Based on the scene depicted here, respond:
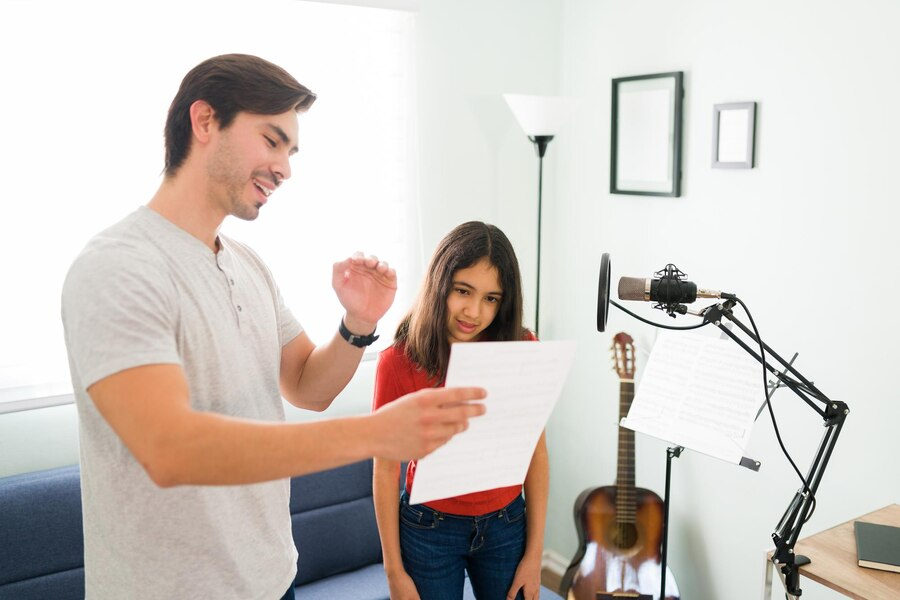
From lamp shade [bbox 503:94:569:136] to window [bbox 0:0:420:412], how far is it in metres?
0.41

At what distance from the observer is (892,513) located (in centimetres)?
193

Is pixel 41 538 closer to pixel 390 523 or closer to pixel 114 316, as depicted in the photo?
pixel 390 523

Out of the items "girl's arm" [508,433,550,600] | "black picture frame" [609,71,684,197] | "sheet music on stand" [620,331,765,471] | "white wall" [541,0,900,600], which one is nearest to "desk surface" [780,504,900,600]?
"sheet music on stand" [620,331,765,471]

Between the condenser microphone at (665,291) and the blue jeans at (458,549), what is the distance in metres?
0.58

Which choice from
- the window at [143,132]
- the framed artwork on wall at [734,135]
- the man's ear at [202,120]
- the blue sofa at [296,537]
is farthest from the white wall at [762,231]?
the man's ear at [202,120]

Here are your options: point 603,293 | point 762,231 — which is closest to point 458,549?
point 603,293

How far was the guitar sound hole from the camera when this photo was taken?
258cm

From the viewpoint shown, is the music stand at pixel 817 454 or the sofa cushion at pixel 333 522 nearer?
the music stand at pixel 817 454

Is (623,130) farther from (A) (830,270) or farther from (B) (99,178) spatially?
(B) (99,178)

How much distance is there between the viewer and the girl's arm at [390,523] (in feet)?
5.71

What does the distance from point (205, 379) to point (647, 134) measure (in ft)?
6.64

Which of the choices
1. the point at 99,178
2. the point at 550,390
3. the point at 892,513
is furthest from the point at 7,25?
the point at 892,513

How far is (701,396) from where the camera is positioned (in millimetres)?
2020

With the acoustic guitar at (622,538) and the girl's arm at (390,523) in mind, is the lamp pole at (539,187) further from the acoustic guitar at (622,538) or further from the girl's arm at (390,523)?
the girl's arm at (390,523)
